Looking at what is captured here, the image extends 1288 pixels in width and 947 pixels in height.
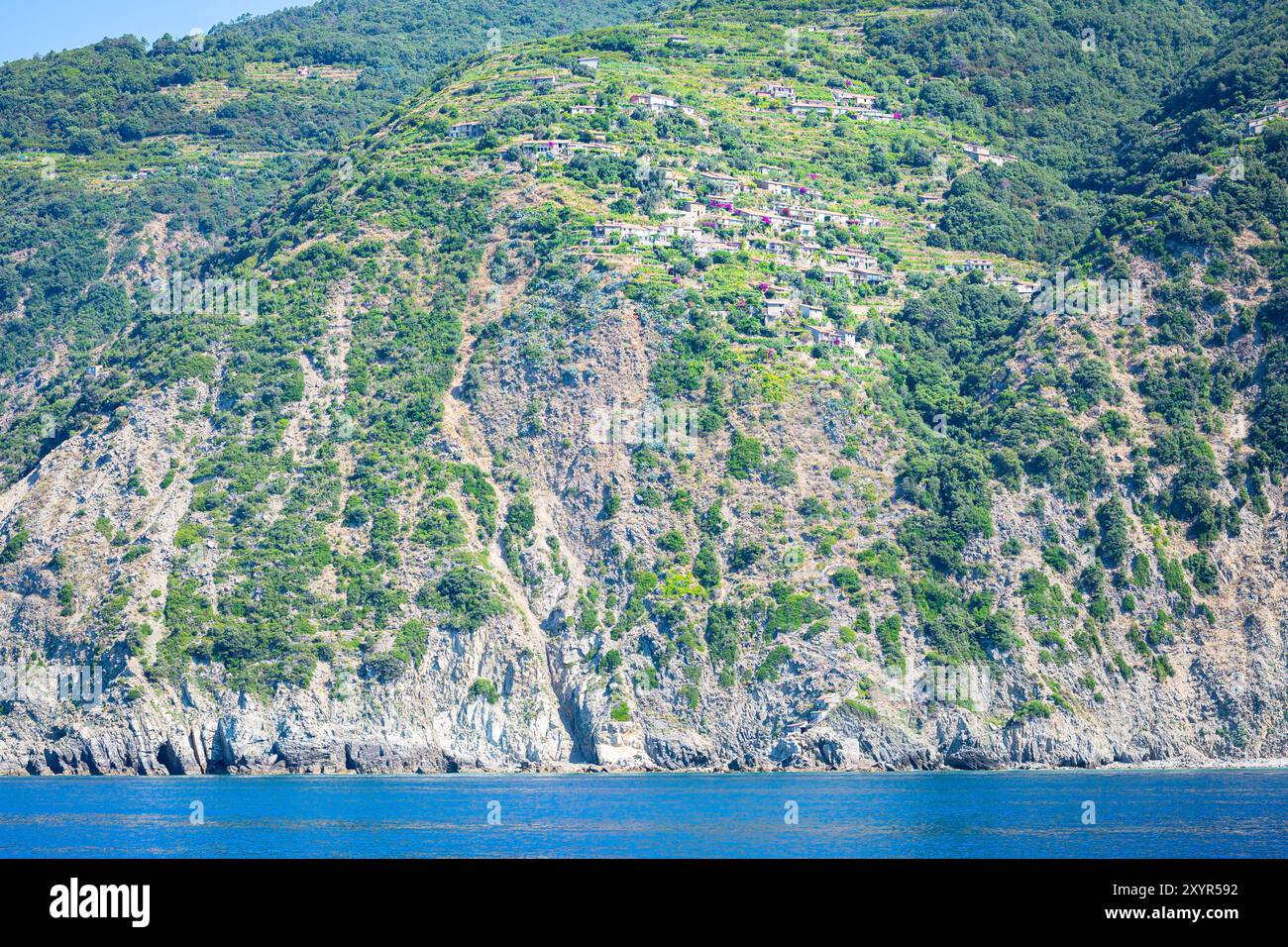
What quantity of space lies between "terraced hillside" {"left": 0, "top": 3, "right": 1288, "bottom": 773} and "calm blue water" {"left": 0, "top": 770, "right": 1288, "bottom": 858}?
15.4 feet

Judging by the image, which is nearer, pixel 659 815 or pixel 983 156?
pixel 659 815

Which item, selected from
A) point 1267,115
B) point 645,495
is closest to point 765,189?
point 1267,115

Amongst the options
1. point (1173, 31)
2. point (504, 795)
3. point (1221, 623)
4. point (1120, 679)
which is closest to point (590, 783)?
point (504, 795)

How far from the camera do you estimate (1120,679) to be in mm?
97812

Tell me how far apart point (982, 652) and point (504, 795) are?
106 feet

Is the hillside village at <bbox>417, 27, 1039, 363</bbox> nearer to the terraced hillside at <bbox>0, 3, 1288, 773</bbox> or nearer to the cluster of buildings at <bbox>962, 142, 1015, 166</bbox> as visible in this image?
the cluster of buildings at <bbox>962, 142, 1015, 166</bbox>

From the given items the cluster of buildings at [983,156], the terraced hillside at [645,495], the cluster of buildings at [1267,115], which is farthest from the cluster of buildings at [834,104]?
the cluster of buildings at [1267,115]

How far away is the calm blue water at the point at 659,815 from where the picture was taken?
55.1 meters

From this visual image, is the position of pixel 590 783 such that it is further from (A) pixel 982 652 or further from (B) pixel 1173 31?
(B) pixel 1173 31

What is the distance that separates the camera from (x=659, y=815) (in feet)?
219

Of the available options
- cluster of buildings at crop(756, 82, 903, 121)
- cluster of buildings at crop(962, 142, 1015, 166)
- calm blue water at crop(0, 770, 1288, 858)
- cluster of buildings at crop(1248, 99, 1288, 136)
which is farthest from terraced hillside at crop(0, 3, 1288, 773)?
cluster of buildings at crop(962, 142, 1015, 166)

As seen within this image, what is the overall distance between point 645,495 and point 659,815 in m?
40.6

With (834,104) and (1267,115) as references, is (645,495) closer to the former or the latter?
(1267,115)

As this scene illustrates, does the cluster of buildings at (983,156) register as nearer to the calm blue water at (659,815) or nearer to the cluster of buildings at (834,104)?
the cluster of buildings at (834,104)
